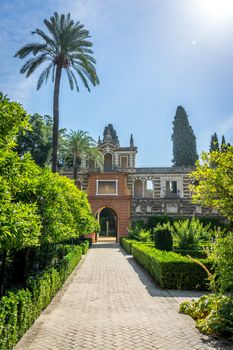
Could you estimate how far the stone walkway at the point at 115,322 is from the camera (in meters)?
6.14

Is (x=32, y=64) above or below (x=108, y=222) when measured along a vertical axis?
above

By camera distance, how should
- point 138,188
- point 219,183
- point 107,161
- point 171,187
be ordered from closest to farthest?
point 219,183, point 171,187, point 138,188, point 107,161

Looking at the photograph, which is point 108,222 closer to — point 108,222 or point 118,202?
point 108,222

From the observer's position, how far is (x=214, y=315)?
706cm

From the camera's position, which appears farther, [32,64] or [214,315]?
[32,64]

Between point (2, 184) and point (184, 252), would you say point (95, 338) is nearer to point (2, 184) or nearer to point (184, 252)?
point (2, 184)

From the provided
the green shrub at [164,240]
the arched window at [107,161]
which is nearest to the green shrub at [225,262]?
the green shrub at [164,240]

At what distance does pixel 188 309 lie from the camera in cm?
835

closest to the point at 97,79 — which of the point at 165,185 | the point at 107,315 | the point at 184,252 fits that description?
the point at 184,252

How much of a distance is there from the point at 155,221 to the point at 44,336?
3390 centimetres

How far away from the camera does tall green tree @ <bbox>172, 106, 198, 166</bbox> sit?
5547cm

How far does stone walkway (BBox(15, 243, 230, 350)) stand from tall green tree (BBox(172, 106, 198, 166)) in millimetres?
45246

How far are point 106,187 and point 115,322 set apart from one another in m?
31.7

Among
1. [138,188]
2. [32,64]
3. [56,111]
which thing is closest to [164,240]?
[56,111]
